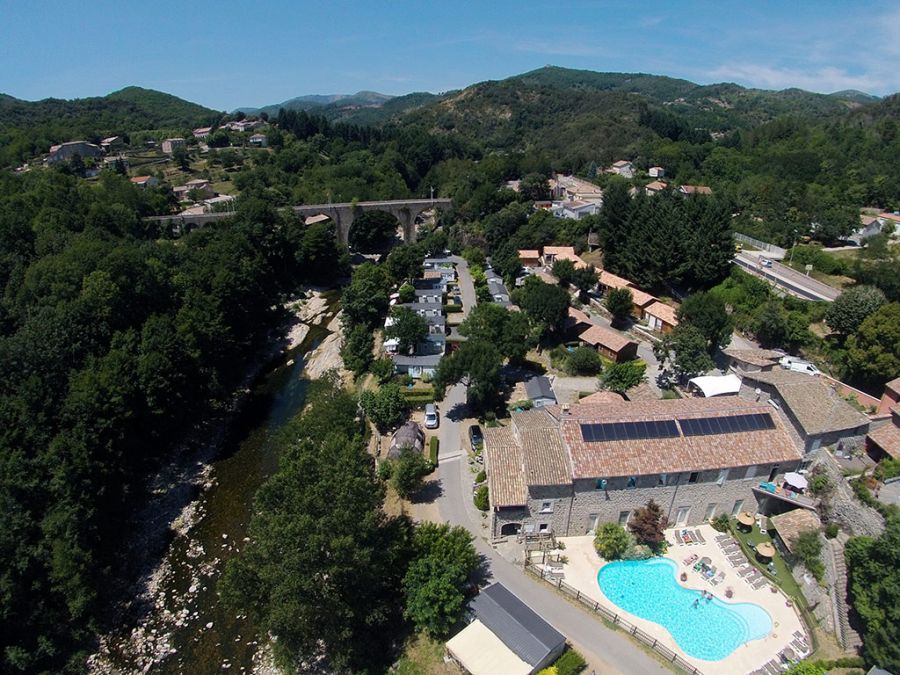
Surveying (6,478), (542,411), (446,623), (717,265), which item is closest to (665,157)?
(717,265)

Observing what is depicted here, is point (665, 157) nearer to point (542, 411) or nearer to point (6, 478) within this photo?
point (542, 411)

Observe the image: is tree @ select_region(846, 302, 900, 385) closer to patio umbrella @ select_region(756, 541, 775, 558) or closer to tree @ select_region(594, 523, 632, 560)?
patio umbrella @ select_region(756, 541, 775, 558)

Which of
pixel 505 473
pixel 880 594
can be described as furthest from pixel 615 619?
Result: pixel 880 594

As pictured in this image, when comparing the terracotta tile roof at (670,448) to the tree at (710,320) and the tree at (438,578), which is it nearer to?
the tree at (438,578)

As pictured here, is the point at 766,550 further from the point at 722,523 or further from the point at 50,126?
the point at 50,126

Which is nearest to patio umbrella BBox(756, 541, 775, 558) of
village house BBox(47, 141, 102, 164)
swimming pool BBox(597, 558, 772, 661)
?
swimming pool BBox(597, 558, 772, 661)
